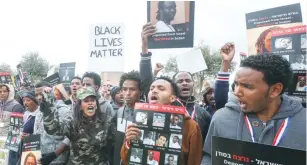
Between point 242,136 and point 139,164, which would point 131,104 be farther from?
point 242,136

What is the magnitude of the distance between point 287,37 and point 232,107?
4.35 ft

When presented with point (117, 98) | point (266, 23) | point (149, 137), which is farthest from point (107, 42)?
point (149, 137)

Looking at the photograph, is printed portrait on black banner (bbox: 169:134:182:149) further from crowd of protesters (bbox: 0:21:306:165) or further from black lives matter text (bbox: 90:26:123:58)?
black lives matter text (bbox: 90:26:123:58)

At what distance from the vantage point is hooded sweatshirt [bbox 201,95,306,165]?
2.03 m

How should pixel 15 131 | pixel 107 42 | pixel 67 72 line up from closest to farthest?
pixel 15 131 < pixel 107 42 < pixel 67 72

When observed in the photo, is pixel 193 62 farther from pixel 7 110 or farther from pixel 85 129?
pixel 7 110

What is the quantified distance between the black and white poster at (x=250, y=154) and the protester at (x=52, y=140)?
7.35 ft

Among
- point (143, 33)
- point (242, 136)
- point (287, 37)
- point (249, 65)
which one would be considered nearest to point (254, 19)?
point (287, 37)

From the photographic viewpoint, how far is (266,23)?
3604 millimetres

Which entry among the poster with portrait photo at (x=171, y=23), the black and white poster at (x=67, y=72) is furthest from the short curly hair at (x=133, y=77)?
the black and white poster at (x=67, y=72)

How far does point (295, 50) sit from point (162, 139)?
1.61m

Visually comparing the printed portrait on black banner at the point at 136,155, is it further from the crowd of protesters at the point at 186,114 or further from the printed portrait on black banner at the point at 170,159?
the printed portrait on black banner at the point at 170,159

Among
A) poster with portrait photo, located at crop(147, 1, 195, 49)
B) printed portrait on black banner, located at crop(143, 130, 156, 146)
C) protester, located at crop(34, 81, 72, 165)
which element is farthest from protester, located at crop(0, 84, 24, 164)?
printed portrait on black banner, located at crop(143, 130, 156, 146)

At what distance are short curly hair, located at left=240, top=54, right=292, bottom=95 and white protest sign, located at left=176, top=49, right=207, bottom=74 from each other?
224 cm
